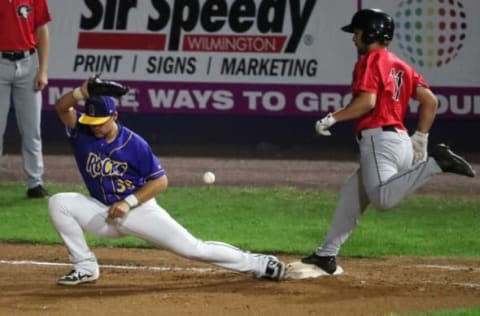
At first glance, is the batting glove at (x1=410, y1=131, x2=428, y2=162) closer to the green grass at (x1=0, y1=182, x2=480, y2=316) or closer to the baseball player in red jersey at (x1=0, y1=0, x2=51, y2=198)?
the green grass at (x1=0, y1=182, x2=480, y2=316)

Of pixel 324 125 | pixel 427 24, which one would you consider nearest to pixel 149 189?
pixel 324 125

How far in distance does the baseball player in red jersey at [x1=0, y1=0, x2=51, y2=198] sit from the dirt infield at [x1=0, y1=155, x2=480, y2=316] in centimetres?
193

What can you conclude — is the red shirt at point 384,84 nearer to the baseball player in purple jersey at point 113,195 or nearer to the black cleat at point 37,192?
the baseball player in purple jersey at point 113,195

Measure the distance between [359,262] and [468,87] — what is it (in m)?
6.49

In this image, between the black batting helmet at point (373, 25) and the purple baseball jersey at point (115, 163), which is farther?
the black batting helmet at point (373, 25)

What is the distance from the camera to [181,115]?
637 inches

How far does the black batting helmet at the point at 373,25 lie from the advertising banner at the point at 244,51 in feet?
23.2

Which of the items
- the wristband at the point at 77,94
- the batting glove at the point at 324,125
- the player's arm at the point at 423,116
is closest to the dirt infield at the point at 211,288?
the player's arm at the point at 423,116

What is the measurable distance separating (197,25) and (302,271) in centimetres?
751

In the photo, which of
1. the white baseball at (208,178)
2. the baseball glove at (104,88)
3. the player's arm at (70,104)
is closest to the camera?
the baseball glove at (104,88)

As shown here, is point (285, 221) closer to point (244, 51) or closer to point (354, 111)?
point (354, 111)

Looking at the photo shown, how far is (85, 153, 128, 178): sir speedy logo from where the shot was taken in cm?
798

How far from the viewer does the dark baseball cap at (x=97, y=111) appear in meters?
7.87

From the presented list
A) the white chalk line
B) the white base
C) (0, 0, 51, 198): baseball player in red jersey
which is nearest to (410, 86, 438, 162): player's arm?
the white base
